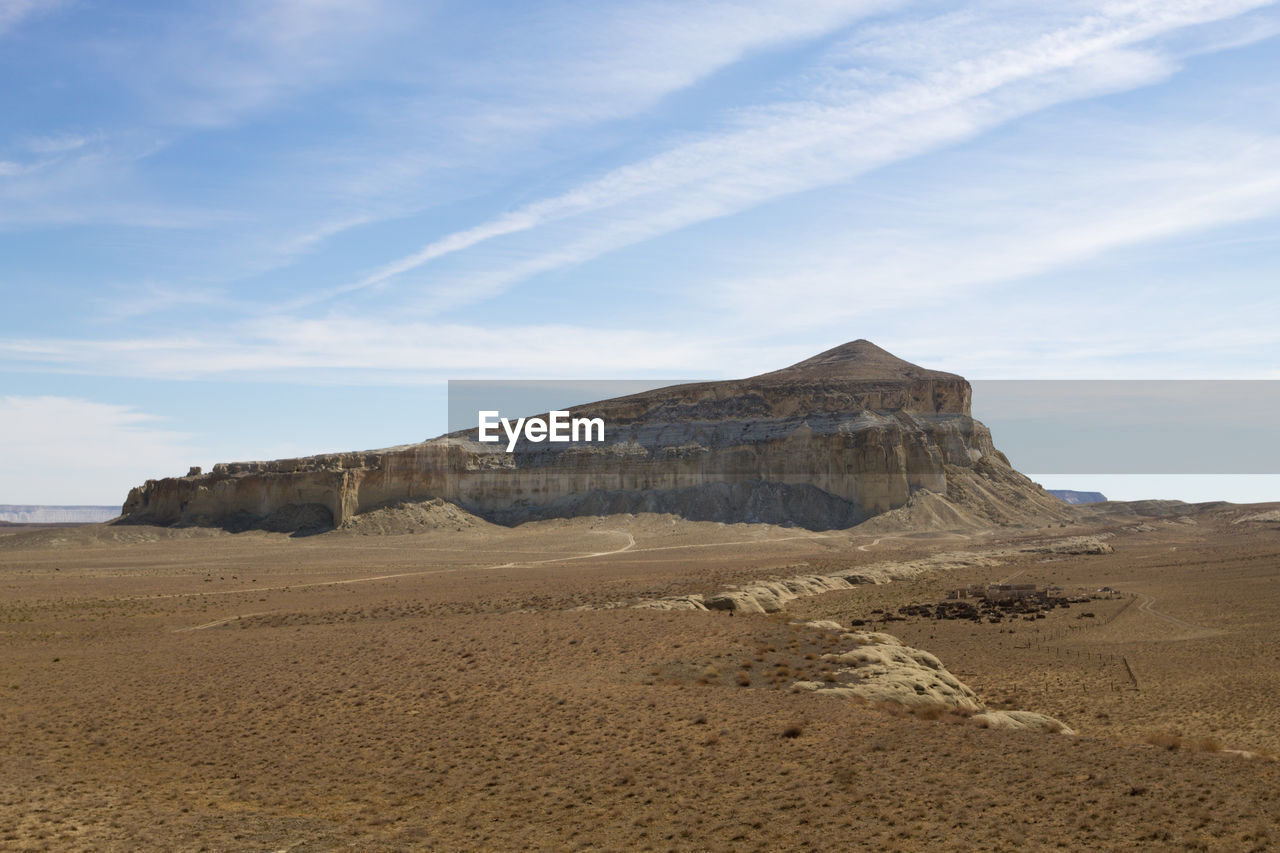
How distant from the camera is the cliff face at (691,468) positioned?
85.4 m

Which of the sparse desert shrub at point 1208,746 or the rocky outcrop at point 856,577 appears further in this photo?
the rocky outcrop at point 856,577

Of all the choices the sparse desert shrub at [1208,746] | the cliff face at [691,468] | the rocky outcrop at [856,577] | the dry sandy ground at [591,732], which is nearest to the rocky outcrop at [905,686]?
the dry sandy ground at [591,732]

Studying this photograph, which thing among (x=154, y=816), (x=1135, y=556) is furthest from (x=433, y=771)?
(x=1135, y=556)

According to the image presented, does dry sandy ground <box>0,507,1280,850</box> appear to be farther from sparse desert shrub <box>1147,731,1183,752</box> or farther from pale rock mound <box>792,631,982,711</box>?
pale rock mound <box>792,631,982,711</box>

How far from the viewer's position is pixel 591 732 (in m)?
Result: 15.0

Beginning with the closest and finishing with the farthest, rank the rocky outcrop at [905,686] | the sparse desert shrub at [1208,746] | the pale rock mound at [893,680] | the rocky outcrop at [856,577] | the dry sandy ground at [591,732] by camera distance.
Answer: the dry sandy ground at [591,732], the sparse desert shrub at [1208,746], the rocky outcrop at [905,686], the pale rock mound at [893,680], the rocky outcrop at [856,577]

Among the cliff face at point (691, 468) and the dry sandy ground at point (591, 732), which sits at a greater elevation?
the cliff face at point (691, 468)

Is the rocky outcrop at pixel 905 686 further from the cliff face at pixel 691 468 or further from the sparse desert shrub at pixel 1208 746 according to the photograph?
the cliff face at pixel 691 468

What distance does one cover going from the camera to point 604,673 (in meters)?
19.2

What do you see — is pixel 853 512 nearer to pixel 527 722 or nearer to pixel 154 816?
pixel 527 722

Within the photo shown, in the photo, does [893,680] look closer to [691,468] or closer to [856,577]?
[856,577]

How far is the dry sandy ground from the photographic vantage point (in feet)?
36.0

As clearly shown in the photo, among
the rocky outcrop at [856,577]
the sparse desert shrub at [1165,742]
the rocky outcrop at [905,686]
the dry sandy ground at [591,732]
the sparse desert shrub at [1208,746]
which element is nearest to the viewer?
the dry sandy ground at [591,732]

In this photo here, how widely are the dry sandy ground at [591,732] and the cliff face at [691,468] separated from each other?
49.3m
